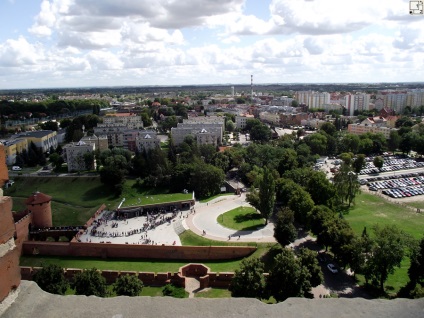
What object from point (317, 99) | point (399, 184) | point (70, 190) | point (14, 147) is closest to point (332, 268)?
point (399, 184)

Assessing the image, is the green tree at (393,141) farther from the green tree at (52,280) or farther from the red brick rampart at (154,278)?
the green tree at (52,280)

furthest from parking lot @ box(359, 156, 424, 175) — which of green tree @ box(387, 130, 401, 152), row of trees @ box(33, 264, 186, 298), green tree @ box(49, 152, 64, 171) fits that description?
green tree @ box(49, 152, 64, 171)

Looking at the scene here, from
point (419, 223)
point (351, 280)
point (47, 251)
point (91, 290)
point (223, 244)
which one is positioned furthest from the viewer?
point (419, 223)

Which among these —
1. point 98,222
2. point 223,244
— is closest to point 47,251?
point 98,222

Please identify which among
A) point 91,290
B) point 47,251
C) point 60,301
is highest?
point 60,301

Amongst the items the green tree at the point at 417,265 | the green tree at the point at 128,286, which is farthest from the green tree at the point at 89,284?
the green tree at the point at 417,265

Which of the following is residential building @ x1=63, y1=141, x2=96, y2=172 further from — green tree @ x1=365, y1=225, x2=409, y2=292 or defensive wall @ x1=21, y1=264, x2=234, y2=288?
green tree @ x1=365, y1=225, x2=409, y2=292

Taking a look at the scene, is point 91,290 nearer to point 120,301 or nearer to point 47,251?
point 47,251

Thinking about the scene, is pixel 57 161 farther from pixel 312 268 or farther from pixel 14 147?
pixel 312 268
